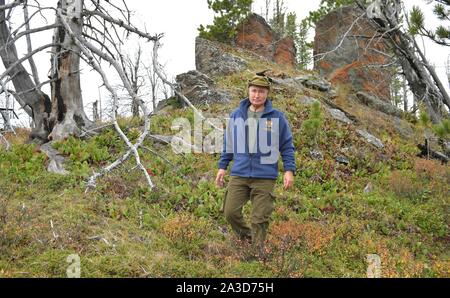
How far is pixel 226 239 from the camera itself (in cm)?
655

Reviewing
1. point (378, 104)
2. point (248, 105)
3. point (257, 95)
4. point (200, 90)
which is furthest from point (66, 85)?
point (378, 104)

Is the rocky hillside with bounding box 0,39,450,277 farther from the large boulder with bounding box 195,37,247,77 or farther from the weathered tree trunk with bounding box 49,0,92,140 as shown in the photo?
the large boulder with bounding box 195,37,247,77

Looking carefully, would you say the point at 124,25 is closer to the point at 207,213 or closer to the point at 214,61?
the point at 207,213

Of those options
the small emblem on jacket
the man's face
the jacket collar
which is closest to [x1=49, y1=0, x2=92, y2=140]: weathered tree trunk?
the jacket collar

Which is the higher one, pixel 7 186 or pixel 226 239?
pixel 7 186

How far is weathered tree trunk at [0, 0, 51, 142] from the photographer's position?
10.1 m

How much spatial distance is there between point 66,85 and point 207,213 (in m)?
5.11

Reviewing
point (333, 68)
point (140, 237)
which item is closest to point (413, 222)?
point (140, 237)

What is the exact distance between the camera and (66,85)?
32.9ft

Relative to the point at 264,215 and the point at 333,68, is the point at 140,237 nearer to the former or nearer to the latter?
the point at 264,215

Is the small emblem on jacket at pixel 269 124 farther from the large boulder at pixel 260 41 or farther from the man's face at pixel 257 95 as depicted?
the large boulder at pixel 260 41

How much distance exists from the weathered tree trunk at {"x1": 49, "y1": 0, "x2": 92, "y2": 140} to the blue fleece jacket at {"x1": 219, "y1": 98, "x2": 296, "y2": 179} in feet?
18.2

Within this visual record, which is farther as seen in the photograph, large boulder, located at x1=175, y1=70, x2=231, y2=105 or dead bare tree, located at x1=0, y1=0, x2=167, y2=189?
large boulder, located at x1=175, y1=70, x2=231, y2=105
